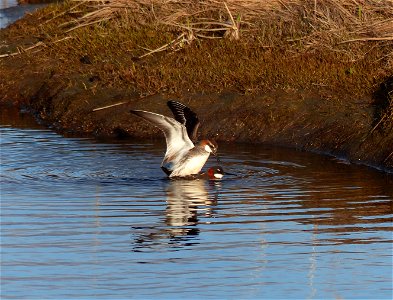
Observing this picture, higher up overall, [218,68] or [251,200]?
[218,68]

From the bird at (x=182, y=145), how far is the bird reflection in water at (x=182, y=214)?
17cm

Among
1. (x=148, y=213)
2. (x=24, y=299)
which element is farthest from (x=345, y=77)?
(x=24, y=299)

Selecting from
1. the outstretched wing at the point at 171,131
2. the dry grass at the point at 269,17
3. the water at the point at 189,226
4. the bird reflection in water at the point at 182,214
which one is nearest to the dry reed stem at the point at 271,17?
the dry grass at the point at 269,17

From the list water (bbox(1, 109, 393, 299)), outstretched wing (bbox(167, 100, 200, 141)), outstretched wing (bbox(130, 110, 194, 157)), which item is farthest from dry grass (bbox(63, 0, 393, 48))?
outstretched wing (bbox(130, 110, 194, 157))

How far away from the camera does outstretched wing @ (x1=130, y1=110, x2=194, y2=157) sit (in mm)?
13242

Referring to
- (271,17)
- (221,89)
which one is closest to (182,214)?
(221,89)

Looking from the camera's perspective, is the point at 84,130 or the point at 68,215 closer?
the point at 68,215

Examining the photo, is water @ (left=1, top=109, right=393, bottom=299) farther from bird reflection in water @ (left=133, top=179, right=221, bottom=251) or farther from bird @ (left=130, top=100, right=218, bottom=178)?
bird @ (left=130, top=100, right=218, bottom=178)

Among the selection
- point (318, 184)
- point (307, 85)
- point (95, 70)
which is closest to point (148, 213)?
point (318, 184)

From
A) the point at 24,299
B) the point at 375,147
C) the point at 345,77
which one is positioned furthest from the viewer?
the point at 345,77

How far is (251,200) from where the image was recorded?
39.3ft

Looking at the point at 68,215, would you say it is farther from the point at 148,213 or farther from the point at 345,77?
the point at 345,77

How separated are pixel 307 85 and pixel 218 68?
64.6 inches

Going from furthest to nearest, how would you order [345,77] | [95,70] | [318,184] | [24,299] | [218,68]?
[95,70] → [218,68] → [345,77] → [318,184] → [24,299]
